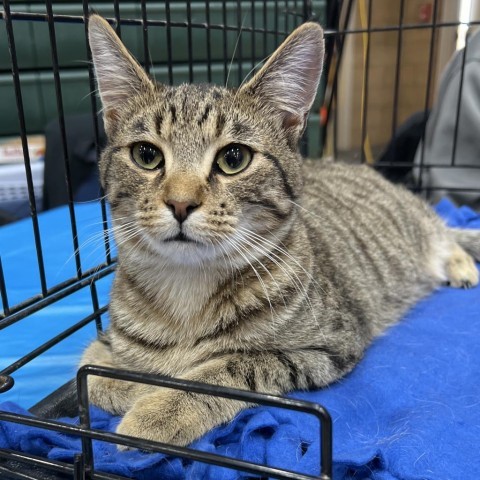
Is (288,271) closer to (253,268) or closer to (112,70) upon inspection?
(253,268)

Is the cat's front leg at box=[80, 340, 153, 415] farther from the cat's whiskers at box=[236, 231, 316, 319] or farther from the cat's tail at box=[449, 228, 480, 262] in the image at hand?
the cat's tail at box=[449, 228, 480, 262]

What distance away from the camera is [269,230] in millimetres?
1027

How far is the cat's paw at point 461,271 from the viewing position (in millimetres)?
1716

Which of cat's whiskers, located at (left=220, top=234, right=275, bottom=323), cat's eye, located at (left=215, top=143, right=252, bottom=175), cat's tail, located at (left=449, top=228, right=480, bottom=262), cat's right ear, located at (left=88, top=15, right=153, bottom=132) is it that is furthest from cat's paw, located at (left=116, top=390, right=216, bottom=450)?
cat's tail, located at (left=449, top=228, right=480, bottom=262)

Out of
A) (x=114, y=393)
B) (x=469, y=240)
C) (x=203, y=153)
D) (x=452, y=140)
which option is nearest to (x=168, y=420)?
(x=114, y=393)

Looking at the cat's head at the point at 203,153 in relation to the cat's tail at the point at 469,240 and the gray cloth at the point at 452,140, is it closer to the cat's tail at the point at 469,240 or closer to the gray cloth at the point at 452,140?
the cat's tail at the point at 469,240

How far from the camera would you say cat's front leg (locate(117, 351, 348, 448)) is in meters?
0.85

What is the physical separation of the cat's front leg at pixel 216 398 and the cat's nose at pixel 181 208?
0.96 feet

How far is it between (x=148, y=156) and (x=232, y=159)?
0.16 metres

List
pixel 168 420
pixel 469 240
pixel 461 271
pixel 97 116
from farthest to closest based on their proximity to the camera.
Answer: pixel 469 240
pixel 461 271
pixel 97 116
pixel 168 420

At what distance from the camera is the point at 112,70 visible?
1075 millimetres

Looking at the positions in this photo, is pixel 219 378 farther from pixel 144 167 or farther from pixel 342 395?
pixel 144 167

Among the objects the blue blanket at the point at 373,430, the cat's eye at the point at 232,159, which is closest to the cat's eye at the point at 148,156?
the cat's eye at the point at 232,159

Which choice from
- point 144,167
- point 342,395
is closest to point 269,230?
point 144,167
